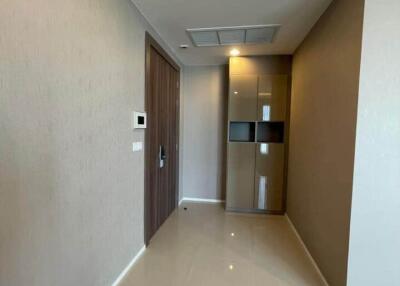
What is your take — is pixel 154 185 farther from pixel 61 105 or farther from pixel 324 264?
pixel 324 264

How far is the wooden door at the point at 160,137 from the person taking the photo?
2.63 metres

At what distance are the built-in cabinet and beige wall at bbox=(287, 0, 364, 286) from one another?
612 mm

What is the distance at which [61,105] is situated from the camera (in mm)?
1326

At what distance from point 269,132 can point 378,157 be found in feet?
7.62

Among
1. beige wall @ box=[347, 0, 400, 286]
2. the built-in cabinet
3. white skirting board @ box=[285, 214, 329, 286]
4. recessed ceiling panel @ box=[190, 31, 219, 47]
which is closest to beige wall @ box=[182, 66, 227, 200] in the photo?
the built-in cabinet

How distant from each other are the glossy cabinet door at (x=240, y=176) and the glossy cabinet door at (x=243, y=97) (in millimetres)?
465

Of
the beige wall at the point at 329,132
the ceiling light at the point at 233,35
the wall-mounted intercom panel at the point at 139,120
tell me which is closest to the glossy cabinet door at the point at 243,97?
the ceiling light at the point at 233,35

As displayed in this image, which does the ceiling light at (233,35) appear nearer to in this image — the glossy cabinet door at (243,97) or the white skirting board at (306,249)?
the glossy cabinet door at (243,97)

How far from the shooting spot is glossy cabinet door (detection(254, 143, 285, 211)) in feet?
12.0

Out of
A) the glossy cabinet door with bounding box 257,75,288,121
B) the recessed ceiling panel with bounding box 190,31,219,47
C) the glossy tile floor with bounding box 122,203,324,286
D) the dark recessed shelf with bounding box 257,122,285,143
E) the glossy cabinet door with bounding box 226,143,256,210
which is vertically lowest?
the glossy tile floor with bounding box 122,203,324,286

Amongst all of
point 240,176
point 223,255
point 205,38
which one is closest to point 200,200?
point 240,176

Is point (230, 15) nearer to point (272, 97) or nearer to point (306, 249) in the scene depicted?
point (272, 97)

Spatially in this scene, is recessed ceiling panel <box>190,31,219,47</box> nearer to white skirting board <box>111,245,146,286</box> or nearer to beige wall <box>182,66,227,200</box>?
beige wall <box>182,66,227,200</box>

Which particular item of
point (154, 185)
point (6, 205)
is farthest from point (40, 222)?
point (154, 185)
